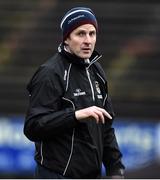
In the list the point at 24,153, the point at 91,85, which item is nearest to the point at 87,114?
the point at 91,85

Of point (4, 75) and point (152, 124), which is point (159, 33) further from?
point (4, 75)

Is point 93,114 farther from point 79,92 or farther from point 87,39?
point 87,39

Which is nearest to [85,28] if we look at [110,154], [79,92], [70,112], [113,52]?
[79,92]

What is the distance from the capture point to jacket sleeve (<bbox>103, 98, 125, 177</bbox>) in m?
4.66

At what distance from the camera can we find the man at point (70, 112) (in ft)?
14.2

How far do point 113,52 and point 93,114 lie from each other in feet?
23.4

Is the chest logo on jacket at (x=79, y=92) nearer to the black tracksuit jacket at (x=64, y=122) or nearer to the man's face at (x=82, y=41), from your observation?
the black tracksuit jacket at (x=64, y=122)

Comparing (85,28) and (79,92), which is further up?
(85,28)

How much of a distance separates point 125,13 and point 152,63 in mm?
821

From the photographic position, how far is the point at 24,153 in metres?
10.3

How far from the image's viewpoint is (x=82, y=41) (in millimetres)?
4484

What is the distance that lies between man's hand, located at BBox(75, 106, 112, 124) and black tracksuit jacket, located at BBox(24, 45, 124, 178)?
0.04 meters

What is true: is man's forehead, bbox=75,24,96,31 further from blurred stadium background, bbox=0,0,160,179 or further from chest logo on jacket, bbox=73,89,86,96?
blurred stadium background, bbox=0,0,160,179

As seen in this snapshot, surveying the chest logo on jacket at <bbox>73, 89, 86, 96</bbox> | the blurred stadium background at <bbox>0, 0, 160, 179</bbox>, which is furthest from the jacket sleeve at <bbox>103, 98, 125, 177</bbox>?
the blurred stadium background at <bbox>0, 0, 160, 179</bbox>
